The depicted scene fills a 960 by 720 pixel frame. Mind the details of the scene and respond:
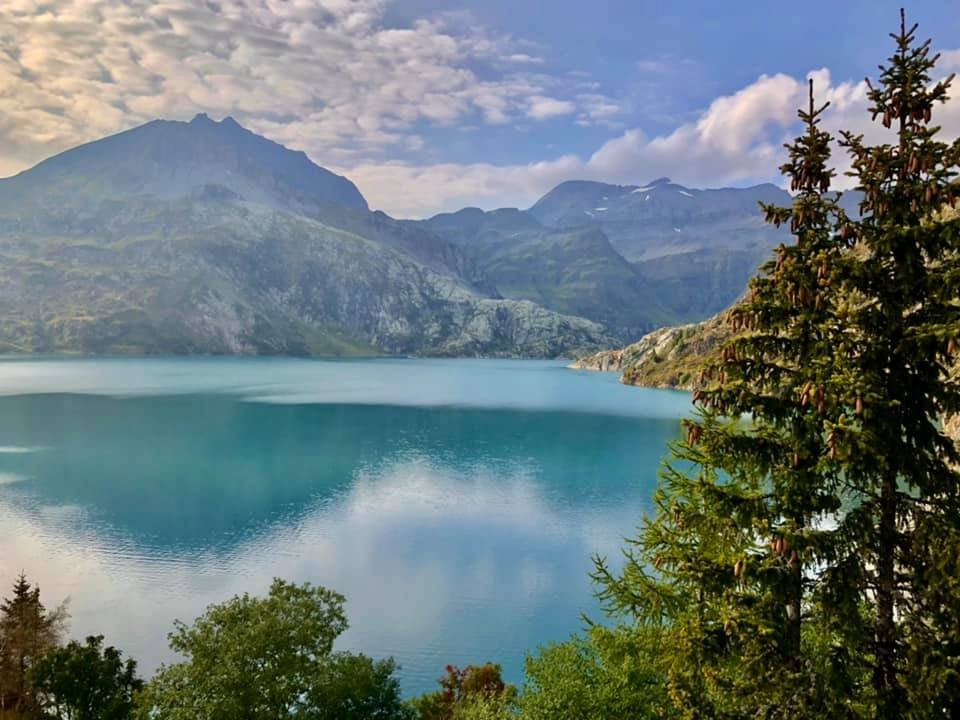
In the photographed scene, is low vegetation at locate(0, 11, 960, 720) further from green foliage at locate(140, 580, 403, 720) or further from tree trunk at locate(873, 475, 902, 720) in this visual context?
green foliage at locate(140, 580, 403, 720)

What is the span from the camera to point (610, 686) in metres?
21.5

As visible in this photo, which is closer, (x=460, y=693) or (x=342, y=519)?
(x=460, y=693)

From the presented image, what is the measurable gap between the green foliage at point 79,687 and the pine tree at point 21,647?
104cm

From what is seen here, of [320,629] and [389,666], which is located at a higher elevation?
[320,629]

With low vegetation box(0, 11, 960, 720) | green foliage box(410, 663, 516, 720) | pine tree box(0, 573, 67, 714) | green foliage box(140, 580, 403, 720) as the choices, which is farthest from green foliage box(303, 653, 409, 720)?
low vegetation box(0, 11, 960, 720)

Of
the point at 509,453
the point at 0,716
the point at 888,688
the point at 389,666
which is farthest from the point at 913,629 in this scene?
the point at 509,453

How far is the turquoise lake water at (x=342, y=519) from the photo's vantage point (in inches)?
1913

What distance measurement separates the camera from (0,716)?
1158 inches


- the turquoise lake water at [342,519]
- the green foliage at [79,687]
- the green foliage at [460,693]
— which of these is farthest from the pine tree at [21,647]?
the green foliage at [460,693]

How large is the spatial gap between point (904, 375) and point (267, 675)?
2678cm

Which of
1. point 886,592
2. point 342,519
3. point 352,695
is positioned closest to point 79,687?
point 352,695

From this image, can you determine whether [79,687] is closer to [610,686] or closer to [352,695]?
[352,695]

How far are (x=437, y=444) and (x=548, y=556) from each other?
62.2 meters

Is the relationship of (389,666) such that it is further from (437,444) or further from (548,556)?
(437,444)
